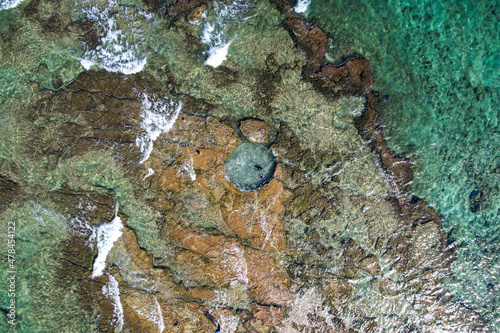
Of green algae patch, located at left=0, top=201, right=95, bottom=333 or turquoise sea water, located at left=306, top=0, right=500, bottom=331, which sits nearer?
turquoise sea water, located at left=306, top=0, right=500, bottom=331

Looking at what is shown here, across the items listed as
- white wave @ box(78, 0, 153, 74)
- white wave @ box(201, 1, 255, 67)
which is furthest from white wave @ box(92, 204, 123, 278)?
white wave @ box(201, 1, 255, 67)

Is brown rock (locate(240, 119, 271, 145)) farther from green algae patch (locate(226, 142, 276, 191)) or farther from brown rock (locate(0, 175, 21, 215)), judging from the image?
brown rock (locate(0, 175, 21, 215))

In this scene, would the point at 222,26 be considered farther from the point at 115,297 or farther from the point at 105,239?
the point at 115,297

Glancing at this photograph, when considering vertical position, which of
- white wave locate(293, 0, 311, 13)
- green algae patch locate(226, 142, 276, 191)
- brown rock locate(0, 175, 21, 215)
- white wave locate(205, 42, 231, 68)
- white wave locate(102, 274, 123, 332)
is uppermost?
white wave locate(293, 0, 311, 13)

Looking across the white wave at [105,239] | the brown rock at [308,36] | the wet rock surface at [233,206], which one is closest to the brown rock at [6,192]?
the wet rock surface at [233,206]

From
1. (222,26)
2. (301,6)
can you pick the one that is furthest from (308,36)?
(222,26)

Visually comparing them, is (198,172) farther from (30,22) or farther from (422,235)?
(422,235)
